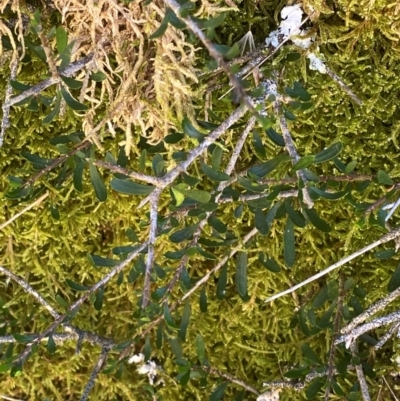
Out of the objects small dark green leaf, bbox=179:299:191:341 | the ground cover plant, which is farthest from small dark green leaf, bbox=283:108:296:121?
small dark green leaf, bbox=179:299:191:341

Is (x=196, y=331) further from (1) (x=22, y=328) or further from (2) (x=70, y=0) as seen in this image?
(2) (x=70, y=0)

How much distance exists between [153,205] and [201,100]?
0.41m

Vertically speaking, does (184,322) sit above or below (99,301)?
below

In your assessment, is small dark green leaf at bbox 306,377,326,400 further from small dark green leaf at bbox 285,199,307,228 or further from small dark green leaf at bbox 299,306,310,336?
small dark green leaf at bbox 285,199,307,228

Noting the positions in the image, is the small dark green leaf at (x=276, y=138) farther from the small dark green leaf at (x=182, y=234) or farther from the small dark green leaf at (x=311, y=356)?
the small dark green leaf at (x=311, y=356)

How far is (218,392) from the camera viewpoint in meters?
1.64

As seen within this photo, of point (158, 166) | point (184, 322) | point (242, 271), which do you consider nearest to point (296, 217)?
point (242, 271)

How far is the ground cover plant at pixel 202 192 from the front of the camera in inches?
49.4

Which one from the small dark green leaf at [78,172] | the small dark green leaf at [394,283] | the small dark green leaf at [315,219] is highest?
the small dark green leaf at [78,172]

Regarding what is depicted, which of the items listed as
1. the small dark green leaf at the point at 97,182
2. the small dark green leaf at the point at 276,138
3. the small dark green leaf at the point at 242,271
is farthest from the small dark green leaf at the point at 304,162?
the small dark green leaf at the point at 97,182

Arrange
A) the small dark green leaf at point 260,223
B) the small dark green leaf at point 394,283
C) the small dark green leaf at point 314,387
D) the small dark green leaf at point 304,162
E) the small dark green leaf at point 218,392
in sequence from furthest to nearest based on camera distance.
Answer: the small dark green leaf at point 218,392
the small dark green leaf at point 314,387
the small dark green leaf at point 394,283
the small dark green leaf at point 260,223
the small dark green leaf at point 304,162

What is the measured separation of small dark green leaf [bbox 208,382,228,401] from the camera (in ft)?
5.35

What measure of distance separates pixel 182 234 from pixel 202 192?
0.20m

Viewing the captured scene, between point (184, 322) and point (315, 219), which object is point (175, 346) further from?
point (315, 219)
